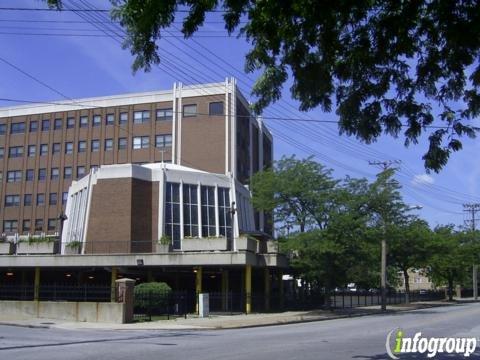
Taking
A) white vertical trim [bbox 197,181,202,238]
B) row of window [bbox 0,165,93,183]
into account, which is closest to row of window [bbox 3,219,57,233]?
row of window [bbox 0,165,93,183]

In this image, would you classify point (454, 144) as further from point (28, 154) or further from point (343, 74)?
point (28, 154)

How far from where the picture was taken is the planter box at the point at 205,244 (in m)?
35.8

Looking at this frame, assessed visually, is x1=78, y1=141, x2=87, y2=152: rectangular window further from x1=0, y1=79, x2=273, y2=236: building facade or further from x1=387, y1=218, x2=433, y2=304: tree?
x1=387, y1=218, x2=433, y2=304: tree

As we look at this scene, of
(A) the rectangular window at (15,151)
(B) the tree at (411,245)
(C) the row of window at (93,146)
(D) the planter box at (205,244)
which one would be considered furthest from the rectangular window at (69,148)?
(D) the planter box at (205,244)

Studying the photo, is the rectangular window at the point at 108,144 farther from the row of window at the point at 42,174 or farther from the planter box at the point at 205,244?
the planter box at the point at 205,244

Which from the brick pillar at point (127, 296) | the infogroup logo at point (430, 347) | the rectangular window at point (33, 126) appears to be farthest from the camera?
the rectangular window at point (33, 126)

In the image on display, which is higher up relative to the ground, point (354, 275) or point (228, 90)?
point (228, 90)

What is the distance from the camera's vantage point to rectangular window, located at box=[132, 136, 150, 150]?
75.7 metres

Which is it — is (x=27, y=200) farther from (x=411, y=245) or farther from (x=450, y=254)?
(x=450, y=254)

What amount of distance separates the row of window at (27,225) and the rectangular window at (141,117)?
1624 centimetres

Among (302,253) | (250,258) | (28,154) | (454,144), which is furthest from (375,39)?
(28,154)

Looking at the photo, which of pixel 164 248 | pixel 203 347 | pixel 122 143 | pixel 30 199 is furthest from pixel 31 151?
pixel 203 347

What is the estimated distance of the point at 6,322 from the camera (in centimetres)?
2730

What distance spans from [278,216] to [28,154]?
50541mm
